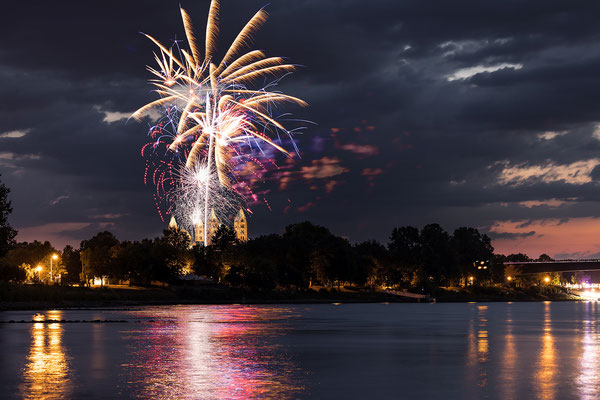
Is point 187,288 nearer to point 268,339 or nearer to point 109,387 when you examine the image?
point 268,339

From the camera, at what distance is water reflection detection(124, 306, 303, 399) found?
28.6 meters

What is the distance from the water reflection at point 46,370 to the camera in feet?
92.4

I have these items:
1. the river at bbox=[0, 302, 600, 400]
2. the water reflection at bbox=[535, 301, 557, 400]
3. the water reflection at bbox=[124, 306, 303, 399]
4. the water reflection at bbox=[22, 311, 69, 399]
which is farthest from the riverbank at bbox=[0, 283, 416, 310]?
the water reflection at bbox=[535, 301, 557, 400]

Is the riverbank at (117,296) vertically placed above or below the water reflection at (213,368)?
below

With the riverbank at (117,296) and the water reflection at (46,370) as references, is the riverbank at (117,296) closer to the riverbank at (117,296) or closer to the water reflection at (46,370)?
the riverbank at (117,296)

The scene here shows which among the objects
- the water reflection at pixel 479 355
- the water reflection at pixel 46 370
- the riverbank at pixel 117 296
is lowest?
the riverbank at pixel 117 296

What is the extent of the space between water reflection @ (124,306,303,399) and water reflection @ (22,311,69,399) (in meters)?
2.95

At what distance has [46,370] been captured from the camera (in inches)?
1382

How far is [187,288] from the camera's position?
190m

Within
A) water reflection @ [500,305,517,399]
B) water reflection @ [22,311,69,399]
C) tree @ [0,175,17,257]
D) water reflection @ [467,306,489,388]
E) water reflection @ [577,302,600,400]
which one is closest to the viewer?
water reflection @ [22,311,69,399]

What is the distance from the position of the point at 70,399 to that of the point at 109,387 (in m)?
3.30

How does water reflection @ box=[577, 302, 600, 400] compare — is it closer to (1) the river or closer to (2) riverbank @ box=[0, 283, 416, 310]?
(1) the river

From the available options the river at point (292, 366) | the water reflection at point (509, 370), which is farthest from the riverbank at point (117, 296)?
the water reflection at point (509, 370)

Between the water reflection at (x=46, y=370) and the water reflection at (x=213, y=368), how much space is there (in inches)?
116
